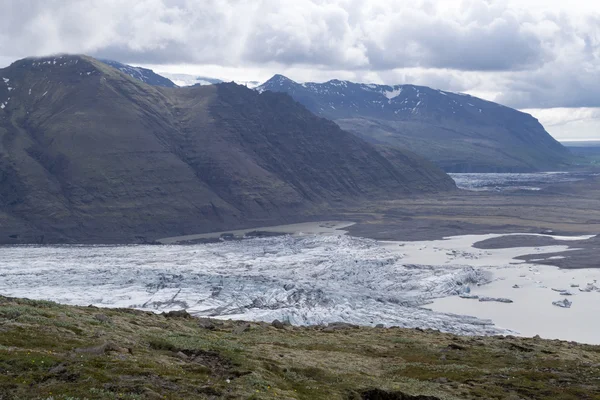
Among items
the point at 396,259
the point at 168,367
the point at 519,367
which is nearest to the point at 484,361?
the point at 519,367

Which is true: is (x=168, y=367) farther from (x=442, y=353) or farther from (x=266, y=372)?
(x=442, y=353)

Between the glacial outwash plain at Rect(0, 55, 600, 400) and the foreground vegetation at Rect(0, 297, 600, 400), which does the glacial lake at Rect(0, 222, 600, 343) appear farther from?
the foreground vegetation at Rect(0, 297, 600, 400)

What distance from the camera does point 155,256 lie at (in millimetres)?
134875

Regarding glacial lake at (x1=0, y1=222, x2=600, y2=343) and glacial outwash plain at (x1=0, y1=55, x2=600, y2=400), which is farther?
glacial lake at (x1=0, y1=222, x2=600, y2=343)

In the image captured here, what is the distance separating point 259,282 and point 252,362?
218 feet

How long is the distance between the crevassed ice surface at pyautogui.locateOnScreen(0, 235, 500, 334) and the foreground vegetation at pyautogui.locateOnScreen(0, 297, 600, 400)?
3278cm

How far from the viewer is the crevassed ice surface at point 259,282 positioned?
7862 centimetres

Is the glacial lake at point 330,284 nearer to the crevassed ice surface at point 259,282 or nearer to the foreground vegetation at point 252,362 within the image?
the crevassed ice surface at point 259,282

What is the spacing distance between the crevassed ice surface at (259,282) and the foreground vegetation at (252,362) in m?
32.8

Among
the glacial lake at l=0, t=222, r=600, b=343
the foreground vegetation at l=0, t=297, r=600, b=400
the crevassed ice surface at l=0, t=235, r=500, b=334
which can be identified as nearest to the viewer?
the foreground vegetation at l=0, t=297, r=600, b=400

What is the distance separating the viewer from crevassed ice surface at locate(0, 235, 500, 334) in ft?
258

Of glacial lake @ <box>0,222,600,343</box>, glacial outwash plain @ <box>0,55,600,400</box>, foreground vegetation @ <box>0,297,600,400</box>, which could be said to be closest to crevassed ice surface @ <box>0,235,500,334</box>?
glacial lake @ <box>0,222,600,343</box>

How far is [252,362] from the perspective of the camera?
2825 centimetres

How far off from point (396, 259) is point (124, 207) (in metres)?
90.7
